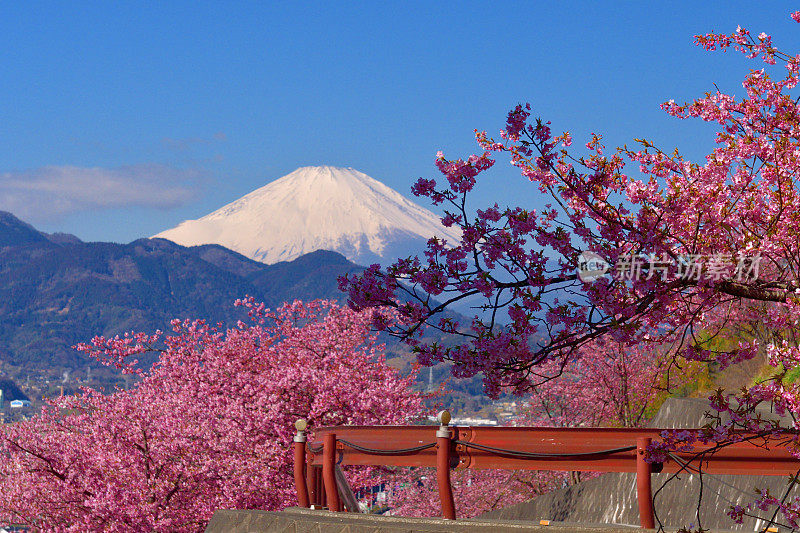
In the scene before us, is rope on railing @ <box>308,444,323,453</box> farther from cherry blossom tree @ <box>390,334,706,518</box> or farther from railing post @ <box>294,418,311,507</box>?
cherry blossom tree @ <box>390,334,706,518</box>

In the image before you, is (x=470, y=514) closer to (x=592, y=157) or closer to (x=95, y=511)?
(x=95, y=511)

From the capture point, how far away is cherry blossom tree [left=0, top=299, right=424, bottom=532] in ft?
52.1

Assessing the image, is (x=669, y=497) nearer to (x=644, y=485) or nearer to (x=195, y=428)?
(x=644, y=485)

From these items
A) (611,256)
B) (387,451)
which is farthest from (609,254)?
(387,451)

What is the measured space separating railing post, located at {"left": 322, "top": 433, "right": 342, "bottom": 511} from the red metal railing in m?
0.01

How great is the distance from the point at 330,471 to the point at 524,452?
7.24 feet

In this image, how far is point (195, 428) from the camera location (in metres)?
15.9

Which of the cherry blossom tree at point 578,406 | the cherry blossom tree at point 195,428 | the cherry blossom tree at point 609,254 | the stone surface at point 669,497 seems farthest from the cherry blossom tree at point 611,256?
the cherry blossom tree at point 578,406

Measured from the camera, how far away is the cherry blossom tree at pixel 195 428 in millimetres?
15883

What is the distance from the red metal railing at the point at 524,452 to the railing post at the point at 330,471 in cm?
1

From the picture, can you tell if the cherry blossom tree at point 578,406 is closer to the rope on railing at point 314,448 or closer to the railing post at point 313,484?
the railing post at point 313,484

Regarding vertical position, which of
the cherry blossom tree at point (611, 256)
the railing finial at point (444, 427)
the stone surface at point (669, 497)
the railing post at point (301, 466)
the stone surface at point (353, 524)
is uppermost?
the cherry blossom tree at point (611, 256)

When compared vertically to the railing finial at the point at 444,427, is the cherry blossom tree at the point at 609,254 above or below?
above

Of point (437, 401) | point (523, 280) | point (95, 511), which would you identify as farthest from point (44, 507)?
point (523, 280)
